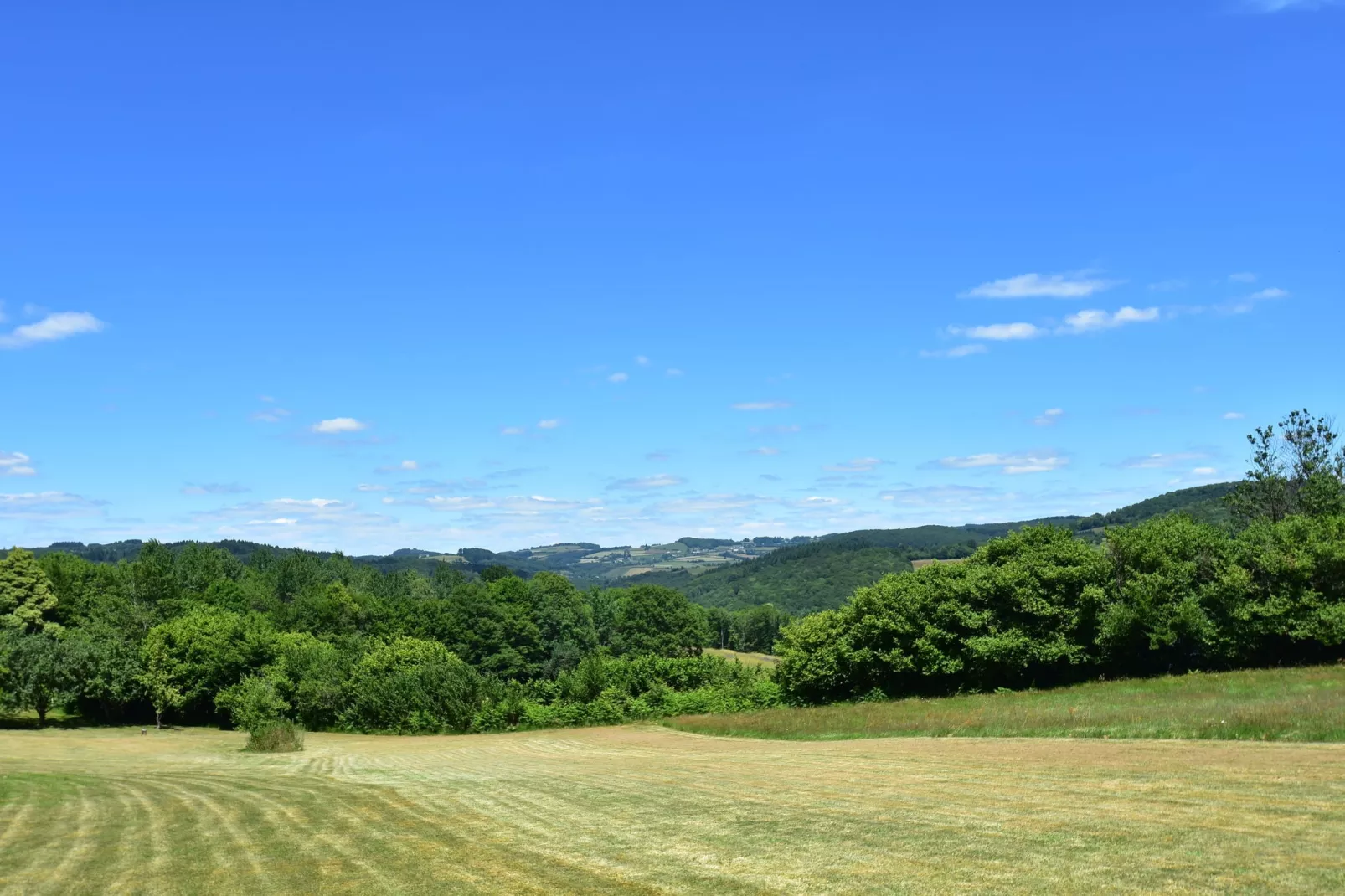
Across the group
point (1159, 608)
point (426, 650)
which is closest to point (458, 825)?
point (1159, 608)

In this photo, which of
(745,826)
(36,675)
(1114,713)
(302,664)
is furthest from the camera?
(302,664)

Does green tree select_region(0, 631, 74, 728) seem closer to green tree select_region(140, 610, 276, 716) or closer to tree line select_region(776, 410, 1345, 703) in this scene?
green tree select_region(140, 610, 276, 716)

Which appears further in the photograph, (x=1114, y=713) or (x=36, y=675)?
(x=36, y=675)

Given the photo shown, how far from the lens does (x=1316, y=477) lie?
82750mm

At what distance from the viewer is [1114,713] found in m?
42.9

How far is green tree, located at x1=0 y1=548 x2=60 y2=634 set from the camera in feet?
317

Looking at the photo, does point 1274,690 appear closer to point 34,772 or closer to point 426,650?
point 34,772

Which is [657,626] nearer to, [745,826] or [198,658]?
[198,658]

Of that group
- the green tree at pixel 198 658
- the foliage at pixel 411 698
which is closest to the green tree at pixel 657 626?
the foliage at pixel 411 698

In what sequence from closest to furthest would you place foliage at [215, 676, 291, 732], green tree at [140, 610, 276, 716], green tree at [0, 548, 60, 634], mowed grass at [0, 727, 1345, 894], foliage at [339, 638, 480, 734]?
mowed grass at [0, 727, 1345, 894] < foliage at [215, 676, 291, 732] < foliage at [339, 638, 480, 734] < green tree at [140, 610, 276, 716] < green tree at [0, 548, 60, 634]

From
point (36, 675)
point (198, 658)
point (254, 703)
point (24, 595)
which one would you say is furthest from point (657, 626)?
point (36, 675)

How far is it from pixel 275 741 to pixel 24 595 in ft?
191

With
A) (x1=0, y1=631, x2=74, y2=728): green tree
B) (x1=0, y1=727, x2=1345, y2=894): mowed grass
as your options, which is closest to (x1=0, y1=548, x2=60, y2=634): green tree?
(x1=0, y1=631, x2=74, y2=728): green tree

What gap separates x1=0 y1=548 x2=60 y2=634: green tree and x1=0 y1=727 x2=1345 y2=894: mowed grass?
7101cm
